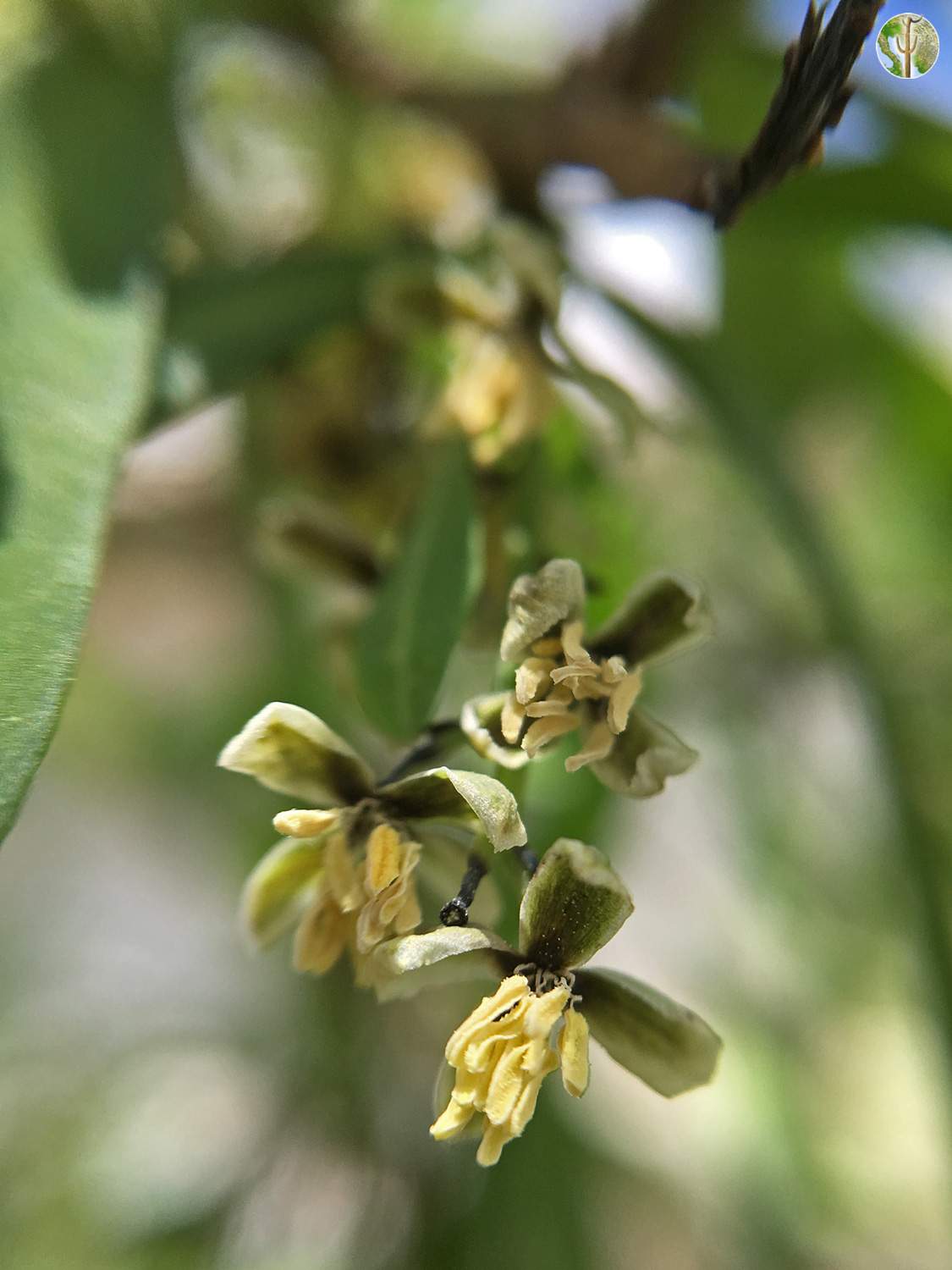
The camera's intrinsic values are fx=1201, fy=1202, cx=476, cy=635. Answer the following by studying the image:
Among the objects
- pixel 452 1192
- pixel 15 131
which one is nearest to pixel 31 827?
pixel 452 1192

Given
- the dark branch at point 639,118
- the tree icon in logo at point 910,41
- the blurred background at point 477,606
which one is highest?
the tree icon in logo at point 910,41

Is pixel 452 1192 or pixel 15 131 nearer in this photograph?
pixel 15 131

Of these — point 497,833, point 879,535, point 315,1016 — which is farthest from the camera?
point 879,535

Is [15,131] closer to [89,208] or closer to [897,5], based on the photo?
[89,208]

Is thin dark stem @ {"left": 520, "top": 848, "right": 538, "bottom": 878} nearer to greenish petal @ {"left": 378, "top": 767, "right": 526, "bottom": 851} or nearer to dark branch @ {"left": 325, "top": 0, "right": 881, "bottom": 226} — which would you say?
greenish petal @ {"left": 378, "top": 767, "right": 526, "bottom": 851}

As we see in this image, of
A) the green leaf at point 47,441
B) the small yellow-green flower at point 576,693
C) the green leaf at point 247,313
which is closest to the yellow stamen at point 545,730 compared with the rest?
the small yellow-green flower at point 576,693

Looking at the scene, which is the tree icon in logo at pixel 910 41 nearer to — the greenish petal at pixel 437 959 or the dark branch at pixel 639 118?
the dark branch at pixel 639 118

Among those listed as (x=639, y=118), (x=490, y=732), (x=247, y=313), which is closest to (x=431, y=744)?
(x=490, y=732)

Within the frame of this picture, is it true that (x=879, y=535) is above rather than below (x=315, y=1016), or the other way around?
above

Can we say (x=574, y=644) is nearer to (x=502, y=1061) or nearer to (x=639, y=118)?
(x=502, y=1061)
